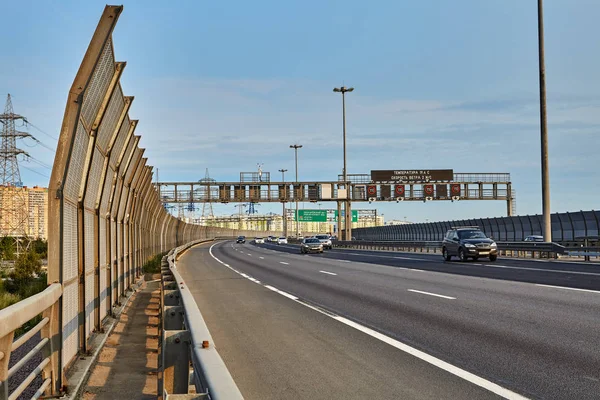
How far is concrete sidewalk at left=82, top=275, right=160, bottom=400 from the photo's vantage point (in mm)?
7620

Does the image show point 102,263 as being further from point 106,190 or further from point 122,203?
point 122,203

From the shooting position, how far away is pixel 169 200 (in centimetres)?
7744

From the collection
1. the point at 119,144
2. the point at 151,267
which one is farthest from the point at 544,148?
the point at 119,144

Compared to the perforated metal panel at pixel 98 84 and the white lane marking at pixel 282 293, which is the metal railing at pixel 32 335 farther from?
the white lane marking at pixel 282 293

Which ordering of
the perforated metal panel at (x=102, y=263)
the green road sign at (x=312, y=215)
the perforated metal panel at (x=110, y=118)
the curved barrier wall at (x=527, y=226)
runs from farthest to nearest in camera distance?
the green road sign at (x=312, y=215) → the curved barrier wall at (x=527, y=226) → the perforated metal panel at (x=102, y=263) → the perforated metal panel at (x=110, y=118)

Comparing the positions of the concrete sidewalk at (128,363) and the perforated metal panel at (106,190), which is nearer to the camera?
the concrete sidewalk at (128,363)

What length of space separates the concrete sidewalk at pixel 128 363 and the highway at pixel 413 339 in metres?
1.02

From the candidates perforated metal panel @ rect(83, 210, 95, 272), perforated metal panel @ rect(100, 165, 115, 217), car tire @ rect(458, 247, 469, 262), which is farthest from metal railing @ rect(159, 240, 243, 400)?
car tire @ rect(458, 247, 469, 262)

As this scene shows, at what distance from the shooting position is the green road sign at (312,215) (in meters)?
120

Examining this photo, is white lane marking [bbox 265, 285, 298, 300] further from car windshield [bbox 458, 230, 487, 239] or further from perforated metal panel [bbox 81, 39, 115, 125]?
car windshield [bbox 458, 230, 487, 239]

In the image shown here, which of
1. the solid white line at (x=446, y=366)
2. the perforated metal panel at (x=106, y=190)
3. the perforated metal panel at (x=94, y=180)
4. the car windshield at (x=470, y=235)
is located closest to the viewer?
the solid white line at (x=446, y=366)

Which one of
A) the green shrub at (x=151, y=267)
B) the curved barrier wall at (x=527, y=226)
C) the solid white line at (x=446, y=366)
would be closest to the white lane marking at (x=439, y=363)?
the solid white line at (x=446, y=366)

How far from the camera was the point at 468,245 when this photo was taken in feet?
110

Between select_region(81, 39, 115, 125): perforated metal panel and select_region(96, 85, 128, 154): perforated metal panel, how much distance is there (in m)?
0.47
